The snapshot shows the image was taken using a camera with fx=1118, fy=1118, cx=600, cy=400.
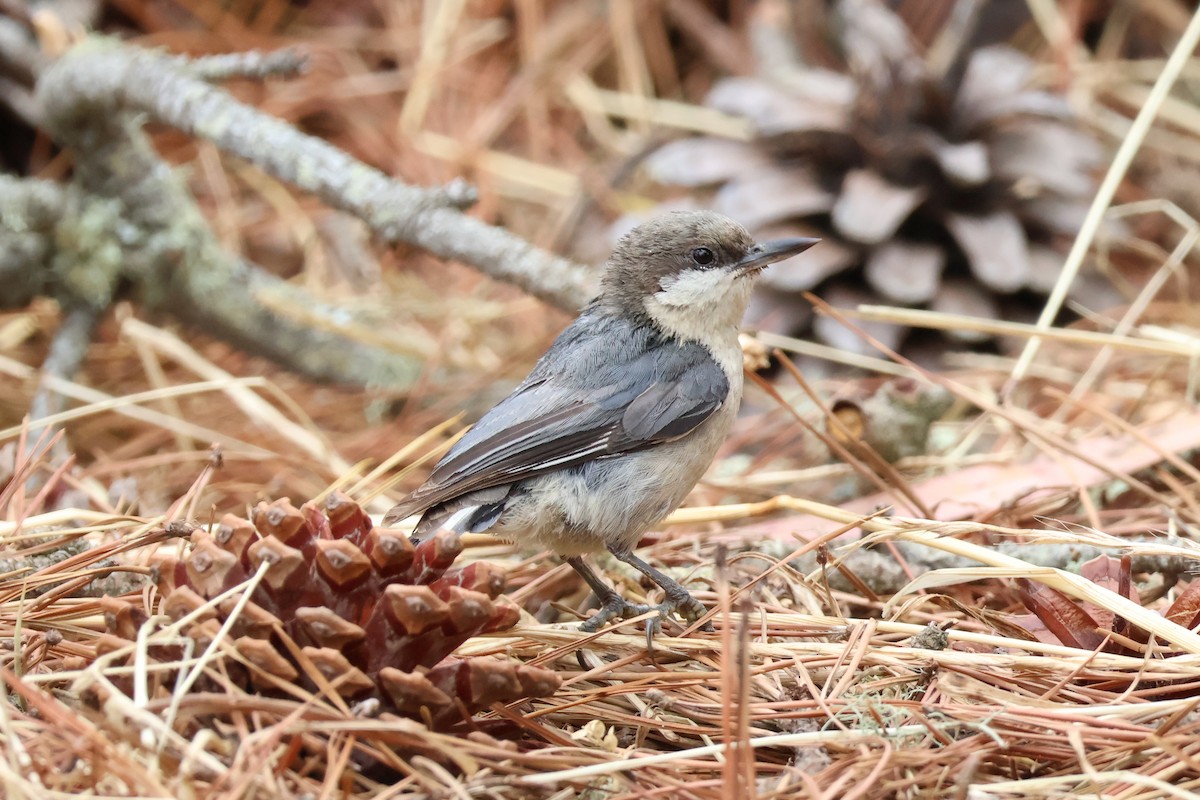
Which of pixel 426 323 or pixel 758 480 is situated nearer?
pixel 758 480

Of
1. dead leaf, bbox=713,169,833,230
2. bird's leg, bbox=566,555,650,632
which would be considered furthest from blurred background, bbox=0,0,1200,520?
bird's leg, bbox=566,555,650,632

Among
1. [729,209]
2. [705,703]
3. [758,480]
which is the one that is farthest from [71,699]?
[729,209]

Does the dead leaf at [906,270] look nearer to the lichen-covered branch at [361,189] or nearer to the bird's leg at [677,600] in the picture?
the lichen-covered branch at [361,189]

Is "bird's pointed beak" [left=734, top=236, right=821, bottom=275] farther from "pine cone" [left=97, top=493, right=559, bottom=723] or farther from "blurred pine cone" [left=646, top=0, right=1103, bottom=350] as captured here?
"pine cone" [left=97, top=493, right=559, bottom=723]

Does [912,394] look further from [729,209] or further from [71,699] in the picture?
[71,699]

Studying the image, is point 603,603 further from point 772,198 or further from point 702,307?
point 772,198

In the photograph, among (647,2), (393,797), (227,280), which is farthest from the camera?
(647,2)

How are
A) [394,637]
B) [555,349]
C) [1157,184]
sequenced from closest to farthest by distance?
[394,637] < [555,349] < [1157,184]
